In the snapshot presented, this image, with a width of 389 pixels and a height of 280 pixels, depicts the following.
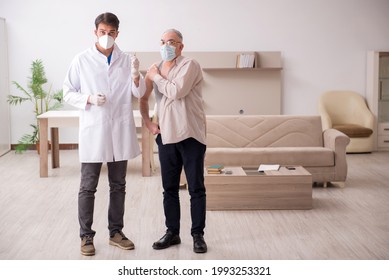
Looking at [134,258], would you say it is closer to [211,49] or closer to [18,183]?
[18,183]

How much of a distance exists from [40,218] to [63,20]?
4.74 meters

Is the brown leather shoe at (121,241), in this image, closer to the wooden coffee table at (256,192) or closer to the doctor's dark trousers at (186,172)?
the doctor's dark trousers at (186,172)

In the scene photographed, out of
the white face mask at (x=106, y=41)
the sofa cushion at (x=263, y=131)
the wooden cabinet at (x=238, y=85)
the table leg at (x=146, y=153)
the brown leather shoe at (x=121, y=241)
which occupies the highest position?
the white face mask at (x=106, y=41)

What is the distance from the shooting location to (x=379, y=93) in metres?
9.34

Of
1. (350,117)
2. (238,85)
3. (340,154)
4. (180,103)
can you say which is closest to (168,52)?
(180,103)

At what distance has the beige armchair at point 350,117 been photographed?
884cm

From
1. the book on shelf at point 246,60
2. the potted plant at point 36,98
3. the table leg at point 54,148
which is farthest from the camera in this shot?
the book on shelf at point 246,60

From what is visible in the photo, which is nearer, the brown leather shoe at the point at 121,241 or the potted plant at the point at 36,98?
the brown leather shoe at the point at 121,241

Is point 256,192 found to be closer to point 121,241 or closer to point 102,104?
point 121,241

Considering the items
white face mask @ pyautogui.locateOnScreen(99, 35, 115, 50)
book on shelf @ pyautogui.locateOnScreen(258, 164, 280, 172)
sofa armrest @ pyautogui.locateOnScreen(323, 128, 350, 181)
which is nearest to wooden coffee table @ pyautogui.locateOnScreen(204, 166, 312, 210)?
book on shelf @ pyautogui.locateOnScreen(258, 164, 280, 172)

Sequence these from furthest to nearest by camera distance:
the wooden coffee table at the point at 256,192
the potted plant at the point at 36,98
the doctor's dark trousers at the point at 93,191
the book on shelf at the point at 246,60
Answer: the book on shelf at the point at 246,60, the potted plant at the point at 36,98, the wooden coffee table at the point at 256,192, the doctor's dark trousers at the point at 93,191

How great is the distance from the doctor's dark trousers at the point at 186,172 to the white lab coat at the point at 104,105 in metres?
0.24

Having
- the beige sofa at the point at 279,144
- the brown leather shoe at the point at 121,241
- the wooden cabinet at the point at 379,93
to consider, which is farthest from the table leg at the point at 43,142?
the wooden cabinet at the point at 379,93

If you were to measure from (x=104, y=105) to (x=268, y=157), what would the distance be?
2632mm
